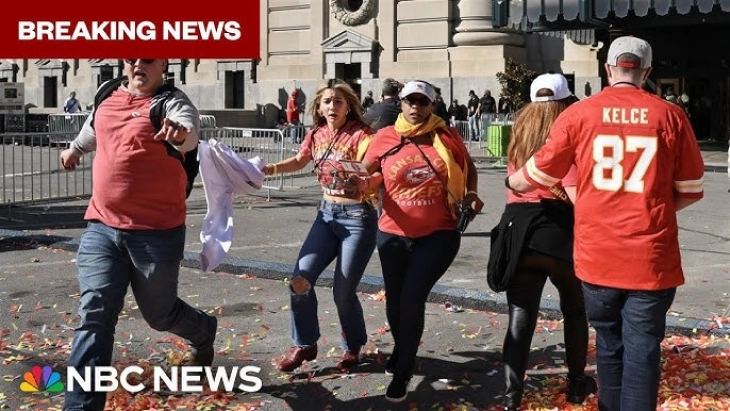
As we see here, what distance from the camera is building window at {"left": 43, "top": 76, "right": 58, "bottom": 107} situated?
45.7 meters

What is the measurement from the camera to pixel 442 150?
5.48 meters

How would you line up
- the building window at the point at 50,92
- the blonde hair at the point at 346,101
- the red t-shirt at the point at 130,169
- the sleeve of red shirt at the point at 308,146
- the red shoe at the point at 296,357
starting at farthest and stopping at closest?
the building window at the point at 50,92, the sleeve of red shirt at the point at 308,146, the blonde hair at the point at 346,101, the red shoe at the point at 296,357, the red t-shirt at the point at 130,169

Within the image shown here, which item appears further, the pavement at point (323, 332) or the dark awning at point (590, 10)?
the dark awning at point (590, 10)

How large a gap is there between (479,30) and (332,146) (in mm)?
27049

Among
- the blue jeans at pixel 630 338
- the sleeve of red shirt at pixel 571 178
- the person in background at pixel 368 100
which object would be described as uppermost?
the person in background at pixel 368 100

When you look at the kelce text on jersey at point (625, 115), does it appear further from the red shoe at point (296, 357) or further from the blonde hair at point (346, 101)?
the red shoe at point (296, 357)

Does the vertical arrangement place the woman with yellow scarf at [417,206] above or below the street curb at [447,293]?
above

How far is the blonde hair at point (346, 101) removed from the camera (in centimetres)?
610

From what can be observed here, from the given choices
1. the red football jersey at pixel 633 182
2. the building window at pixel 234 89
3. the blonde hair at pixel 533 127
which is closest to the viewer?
the red football jersey at pixel 633 182

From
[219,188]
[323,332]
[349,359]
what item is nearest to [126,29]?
[323,332]

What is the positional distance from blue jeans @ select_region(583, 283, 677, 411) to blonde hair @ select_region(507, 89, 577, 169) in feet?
3.07

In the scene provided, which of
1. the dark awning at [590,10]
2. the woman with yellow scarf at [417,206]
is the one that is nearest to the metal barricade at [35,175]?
the woman with yellow scarf at [417,206]

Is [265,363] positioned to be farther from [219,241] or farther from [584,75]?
[584,75]

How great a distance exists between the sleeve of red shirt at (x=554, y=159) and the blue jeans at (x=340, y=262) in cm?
160
